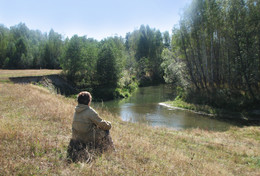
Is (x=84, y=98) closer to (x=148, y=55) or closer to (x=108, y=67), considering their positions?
(x=108, y=67)

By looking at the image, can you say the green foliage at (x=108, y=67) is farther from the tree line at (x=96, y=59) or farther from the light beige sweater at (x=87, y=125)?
the light beige sweater at (x=87, y=125)

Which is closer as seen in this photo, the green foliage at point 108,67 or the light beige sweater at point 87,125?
the light beige sweater at point 87,125

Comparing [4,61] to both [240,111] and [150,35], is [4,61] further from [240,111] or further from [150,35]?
A: [240,111]

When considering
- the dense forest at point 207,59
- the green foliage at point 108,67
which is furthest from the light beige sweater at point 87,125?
the green foliage at point 108,67

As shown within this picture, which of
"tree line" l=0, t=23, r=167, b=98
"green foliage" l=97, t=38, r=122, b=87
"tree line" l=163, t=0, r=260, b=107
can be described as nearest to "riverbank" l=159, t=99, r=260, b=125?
"tree line" l=163, t=0, r=260, b=107

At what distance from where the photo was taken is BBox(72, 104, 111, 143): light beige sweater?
517 cm

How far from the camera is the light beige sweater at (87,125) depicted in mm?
5172

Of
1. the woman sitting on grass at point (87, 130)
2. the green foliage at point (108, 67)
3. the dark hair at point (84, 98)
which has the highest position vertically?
the green foliage at point (108, 67)

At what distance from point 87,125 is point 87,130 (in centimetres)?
14

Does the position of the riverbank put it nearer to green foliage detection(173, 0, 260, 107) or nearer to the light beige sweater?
green foliage detection(173, 0, 260, 107)

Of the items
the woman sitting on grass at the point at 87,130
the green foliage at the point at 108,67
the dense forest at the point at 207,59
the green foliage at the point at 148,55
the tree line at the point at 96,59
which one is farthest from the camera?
the green foliage at the point at 148,55

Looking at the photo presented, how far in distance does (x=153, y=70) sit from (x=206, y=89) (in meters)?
38.6

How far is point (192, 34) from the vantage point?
87.2ft

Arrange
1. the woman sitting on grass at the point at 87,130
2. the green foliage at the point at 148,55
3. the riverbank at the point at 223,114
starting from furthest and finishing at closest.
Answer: the green foliage at the point at 148,55, the riverbank at the point at 223,114, the woman sitting on grass at the point at 87,130
